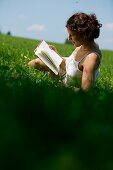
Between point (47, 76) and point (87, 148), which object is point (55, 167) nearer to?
point (87, 148)

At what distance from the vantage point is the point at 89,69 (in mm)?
5871

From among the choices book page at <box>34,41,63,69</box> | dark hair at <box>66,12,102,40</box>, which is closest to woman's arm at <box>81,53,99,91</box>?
dark hair at <box>66,12,102,40</box>

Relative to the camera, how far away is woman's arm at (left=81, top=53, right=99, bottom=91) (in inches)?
227

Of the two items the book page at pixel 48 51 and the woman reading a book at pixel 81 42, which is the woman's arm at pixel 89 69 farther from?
the book page at pixel 48 51

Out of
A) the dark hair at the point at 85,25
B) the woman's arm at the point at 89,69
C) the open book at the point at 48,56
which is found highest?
the dark hair at the point at 85,25

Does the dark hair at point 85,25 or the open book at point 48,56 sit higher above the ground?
the dark hair at point 85,25

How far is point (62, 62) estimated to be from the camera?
696 centimetres

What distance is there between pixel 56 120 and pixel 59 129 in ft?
0.27

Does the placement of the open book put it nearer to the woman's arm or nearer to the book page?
the book page

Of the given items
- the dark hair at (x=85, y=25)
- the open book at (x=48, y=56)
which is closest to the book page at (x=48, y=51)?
the open book at (x=48, y=56)

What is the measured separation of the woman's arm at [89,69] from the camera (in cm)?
576

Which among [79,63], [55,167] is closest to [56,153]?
[55,167]

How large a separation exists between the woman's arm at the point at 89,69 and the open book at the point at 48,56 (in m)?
0.66

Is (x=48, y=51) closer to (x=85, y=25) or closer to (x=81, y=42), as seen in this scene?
(x=81, y=42)
